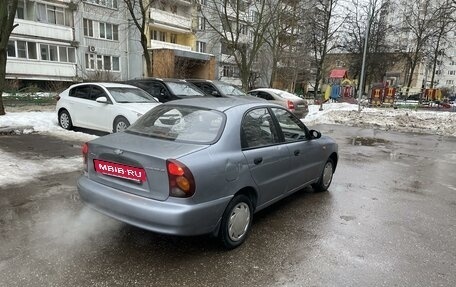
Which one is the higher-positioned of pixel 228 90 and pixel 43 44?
pixel 43 44

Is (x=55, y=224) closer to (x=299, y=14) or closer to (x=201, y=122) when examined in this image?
(x=201, y=122)

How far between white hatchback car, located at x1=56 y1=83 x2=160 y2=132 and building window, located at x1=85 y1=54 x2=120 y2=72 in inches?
837

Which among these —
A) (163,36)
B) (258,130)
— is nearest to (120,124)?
(258,130)

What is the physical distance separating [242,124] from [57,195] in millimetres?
2990

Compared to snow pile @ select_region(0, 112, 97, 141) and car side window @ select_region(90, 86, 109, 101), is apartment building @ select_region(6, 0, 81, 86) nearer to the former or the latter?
snow pile @ select_region(0, 112, 97, 141)

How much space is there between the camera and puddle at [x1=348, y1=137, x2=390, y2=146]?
11331 mm

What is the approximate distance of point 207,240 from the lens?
12.8 ft

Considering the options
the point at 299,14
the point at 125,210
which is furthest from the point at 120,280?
the point at 299,14

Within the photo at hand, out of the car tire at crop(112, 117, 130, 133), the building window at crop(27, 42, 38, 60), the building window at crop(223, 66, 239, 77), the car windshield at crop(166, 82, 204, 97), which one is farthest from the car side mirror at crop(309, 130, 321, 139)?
the building window at crop(223, 66, 239, 77)

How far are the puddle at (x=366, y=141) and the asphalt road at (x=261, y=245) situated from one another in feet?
17.6

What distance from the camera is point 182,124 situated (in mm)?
3959

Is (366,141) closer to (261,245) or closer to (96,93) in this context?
(96,93)

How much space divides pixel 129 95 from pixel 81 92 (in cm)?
145

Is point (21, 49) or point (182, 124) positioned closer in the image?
point (182, 124)
